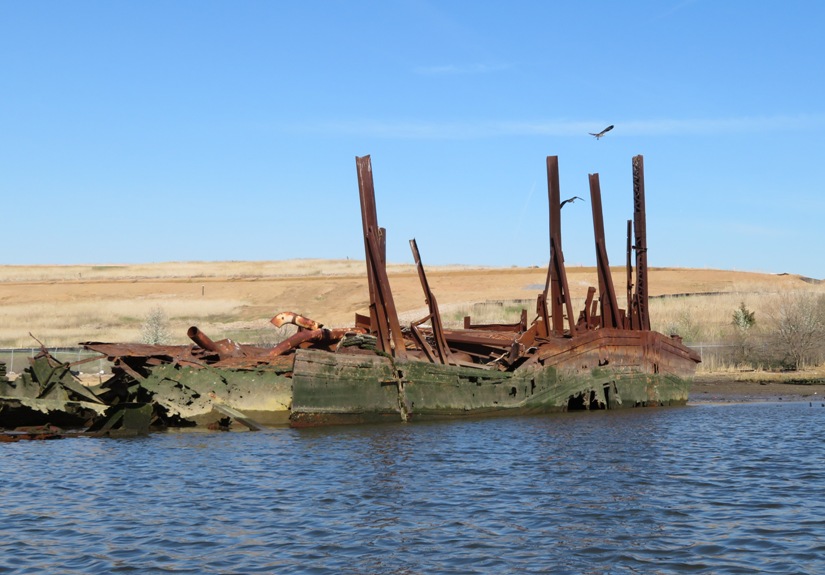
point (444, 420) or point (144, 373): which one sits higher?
point (144, 373)

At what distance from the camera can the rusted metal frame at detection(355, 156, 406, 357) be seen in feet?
59.8

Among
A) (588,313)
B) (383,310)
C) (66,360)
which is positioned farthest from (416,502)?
(66,360)

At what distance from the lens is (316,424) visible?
57.2ft

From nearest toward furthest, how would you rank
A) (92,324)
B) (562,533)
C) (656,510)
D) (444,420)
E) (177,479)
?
(562,533) → (656,510) → (177,479) → (444,420) → (92,324)

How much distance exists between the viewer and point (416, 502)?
11.4 meters

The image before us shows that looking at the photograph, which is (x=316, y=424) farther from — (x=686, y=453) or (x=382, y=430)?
(x=686, y=453)

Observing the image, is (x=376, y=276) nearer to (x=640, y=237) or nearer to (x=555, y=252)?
(x=555, y=252)

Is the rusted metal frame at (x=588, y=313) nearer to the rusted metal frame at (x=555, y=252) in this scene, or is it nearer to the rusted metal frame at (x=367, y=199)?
the rusted metal frame at (x=555, y=252)

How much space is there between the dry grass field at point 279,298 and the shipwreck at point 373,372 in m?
16.5

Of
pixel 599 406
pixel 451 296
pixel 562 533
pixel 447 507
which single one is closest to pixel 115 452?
pixel 447 507

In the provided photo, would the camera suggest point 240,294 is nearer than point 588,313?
No

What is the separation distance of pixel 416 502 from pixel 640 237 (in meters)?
14.3

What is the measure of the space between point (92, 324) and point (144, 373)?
3978cm

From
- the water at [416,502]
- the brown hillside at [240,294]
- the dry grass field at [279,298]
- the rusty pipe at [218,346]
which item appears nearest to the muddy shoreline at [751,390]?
the dry grass field at [279,298]
